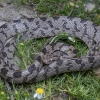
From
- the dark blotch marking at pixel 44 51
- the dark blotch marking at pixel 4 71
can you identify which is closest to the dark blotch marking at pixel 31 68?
the dark blotch marking at pixel 4 71

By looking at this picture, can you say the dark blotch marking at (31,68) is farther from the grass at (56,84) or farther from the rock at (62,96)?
the rock at (62,96)

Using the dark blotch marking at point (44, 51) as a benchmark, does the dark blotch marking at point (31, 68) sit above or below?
below

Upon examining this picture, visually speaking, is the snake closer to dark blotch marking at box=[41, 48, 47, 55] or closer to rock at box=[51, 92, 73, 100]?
dark blotch marking at box=[41, 48, 47, 55]

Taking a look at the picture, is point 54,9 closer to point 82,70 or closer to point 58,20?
point 58,20

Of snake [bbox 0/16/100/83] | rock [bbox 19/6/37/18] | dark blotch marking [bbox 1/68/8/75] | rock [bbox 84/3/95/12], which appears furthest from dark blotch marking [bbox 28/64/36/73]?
rock [bbox 84/3/95/12]

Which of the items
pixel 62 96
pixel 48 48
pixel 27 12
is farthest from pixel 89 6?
pixel 62 96

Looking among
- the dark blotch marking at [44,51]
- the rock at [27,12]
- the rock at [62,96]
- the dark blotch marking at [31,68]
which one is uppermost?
the rock at [27,12]

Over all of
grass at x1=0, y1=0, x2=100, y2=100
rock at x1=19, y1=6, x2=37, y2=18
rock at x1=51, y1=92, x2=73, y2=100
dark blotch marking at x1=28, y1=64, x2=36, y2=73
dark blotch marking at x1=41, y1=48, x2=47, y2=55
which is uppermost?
rock at x1=19, y1=6, x2=37, y2=18

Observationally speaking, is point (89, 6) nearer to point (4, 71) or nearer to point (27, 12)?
point (27, 12)

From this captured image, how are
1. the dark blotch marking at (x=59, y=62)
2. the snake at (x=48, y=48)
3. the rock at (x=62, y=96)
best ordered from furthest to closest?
1. the dark blotch marking at (x=59, y=62)
2. the snake at (x=48, y=48)
3. the rock at (x=62, y=96)
